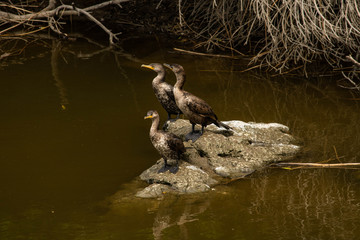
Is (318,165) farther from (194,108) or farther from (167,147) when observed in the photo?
(167,147)

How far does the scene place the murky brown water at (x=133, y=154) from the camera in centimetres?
→ 482

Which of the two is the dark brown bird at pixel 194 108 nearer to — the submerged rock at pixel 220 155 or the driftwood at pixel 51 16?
the submerged rock at pixel 220 155

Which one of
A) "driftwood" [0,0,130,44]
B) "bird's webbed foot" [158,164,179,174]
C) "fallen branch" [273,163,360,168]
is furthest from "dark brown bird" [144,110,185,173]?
"driftwood" [0,0,130,44]

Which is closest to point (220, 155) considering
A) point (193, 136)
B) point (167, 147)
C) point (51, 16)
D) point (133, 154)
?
point (193, 136)

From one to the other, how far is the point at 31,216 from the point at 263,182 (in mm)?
2118

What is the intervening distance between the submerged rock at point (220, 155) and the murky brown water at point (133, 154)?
0.51 feet

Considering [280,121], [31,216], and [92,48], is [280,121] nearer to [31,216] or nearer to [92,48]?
[31,216]

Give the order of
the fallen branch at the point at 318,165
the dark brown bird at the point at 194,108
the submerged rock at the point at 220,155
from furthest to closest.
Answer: the dark brown bird at the point at 194,108 < the fallen branch at the point at 318,165 < the submerged rock at the point at 220,155

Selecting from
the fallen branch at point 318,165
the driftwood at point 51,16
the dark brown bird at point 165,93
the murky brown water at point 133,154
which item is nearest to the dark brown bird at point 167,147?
the murky brown water at point 133,154

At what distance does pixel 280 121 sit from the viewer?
7.16 meters

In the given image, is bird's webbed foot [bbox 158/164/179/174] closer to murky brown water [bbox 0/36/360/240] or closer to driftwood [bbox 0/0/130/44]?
murky brown water [bbox 0/36/360/240]

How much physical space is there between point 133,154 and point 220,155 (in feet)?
3.01

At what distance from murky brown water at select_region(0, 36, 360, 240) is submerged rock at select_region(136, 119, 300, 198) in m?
0.16

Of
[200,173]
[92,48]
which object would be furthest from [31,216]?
[92,48]
